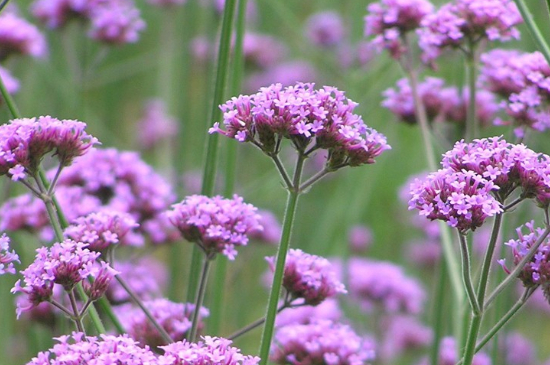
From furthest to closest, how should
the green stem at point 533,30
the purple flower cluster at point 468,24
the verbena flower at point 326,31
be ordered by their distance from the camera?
the verbena flower at point 326,31 < the purple flower cluster at point 468,24 < the green stem at point 533,30

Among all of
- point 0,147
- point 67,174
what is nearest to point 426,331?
point 67,174

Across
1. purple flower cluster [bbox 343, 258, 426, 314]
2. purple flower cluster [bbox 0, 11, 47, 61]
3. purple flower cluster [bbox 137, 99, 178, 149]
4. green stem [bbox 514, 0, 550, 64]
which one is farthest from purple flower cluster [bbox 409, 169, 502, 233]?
purple flower cluster [bbox 137, 99, 178, 149]

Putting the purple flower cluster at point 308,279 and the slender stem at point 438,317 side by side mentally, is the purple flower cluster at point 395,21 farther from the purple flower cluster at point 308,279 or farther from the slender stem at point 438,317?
the purple flower cluster at point 308,279

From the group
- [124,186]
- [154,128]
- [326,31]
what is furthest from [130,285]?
[326,31]

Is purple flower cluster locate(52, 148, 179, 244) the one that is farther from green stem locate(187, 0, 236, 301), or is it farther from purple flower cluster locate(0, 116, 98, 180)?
purple flower cluster locate(0, 116, 98, 180)

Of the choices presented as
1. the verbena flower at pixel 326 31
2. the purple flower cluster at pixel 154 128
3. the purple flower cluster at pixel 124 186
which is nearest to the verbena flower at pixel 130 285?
the purple flower cluster at pixel 124 186

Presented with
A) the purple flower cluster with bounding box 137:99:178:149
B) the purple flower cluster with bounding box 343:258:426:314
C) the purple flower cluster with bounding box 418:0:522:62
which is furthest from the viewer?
the purple flower cluster with bounding box 137:99:178:149
